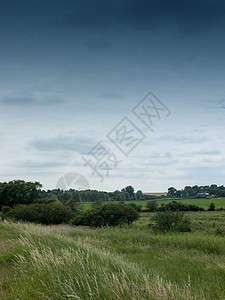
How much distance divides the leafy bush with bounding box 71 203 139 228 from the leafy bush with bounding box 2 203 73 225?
4029mm

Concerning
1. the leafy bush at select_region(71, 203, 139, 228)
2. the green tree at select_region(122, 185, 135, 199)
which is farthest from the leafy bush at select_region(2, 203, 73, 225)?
the green tree at select_region(122, 185, 135, 199)

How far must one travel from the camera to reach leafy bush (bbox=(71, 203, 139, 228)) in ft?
85.1

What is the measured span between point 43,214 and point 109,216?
316 inches

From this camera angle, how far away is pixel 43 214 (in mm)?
29891

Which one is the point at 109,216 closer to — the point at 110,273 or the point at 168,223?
the point at 168,223

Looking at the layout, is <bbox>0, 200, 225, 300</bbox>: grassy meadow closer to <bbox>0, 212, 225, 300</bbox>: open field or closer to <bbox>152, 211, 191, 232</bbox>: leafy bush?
<bbox>0, 212, 225, 300</bbox>: open field

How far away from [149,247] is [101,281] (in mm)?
8709

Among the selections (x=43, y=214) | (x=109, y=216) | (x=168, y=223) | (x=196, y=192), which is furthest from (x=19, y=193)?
(x=196, y=192)

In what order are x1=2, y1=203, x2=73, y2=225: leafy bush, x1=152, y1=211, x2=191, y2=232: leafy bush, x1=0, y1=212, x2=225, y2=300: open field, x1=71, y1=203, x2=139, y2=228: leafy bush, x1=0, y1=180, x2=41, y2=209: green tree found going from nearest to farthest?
1. x1=0, y1=212, x2=225, y2=300: open field
2. x1=152, y1=211, x2=191, y2=232: leafy bush
3. x1=71, y1=203, x2=139, y2=228: leafy bush
4. x1=2, y1=203, x2=73, y2=225: leafy bush
5. x1=0, y1=180, x2=41, y2=209: green tree

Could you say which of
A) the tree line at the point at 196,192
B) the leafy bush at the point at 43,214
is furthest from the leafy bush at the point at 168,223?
the tree line at the point at 196,192

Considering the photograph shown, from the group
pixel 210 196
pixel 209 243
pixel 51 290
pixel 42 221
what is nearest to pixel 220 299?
pixel 51 290

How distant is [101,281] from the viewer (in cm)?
478

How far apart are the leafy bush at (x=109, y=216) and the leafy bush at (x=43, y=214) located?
13.2 feet

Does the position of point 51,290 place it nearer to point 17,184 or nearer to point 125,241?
point 125,241
